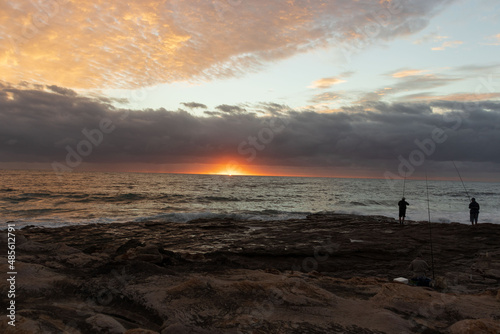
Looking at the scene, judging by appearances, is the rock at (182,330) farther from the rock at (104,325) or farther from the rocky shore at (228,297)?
the rock at (104,325)

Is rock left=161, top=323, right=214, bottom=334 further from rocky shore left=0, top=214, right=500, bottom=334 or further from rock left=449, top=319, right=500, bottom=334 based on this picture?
rock left=449, top=319, right=500, bottom=334

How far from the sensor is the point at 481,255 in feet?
40.2

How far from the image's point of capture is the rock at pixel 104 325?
4.13 meters

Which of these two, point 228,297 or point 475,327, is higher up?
point 475,327

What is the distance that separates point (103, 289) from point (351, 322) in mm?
4982

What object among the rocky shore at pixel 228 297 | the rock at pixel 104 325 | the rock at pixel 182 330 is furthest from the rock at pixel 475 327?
the rock at pixel 104 325

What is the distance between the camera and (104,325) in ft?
13.9

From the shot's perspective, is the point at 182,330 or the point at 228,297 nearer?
the point at 182,330

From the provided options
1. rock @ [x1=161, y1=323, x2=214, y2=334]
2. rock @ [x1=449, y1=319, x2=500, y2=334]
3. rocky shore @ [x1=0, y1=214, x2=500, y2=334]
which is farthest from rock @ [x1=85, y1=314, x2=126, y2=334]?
rock @ [x1=449, y1=319, x2=500, y2=334]

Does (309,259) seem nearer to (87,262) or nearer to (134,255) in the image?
(134,255)

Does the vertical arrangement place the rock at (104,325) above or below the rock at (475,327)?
below

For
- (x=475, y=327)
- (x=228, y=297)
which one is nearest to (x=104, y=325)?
(x=228, y=297)

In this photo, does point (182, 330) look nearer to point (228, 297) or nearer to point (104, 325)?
point (104, 325)

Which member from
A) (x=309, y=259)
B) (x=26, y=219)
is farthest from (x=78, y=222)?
(x=309, y=259)
